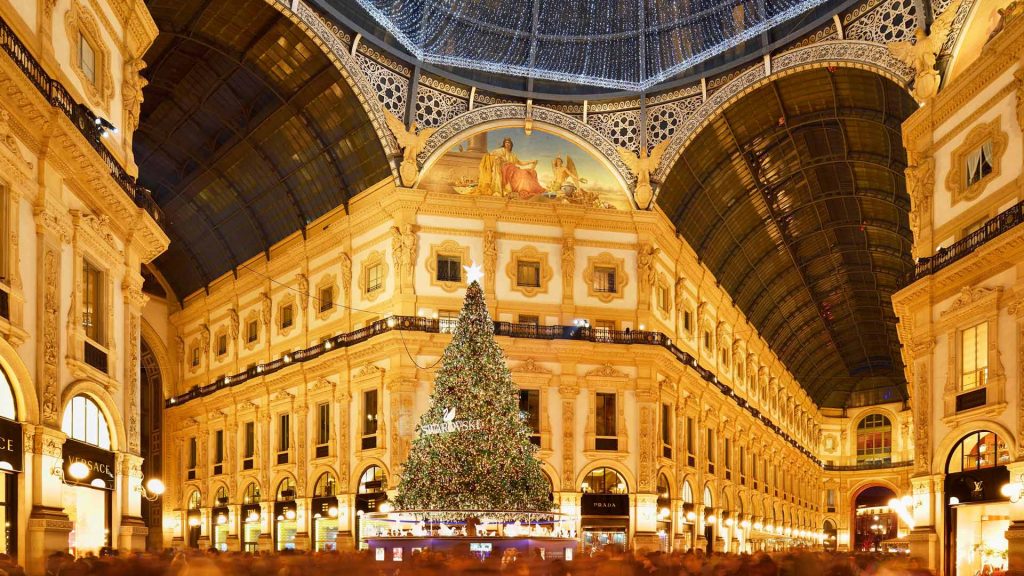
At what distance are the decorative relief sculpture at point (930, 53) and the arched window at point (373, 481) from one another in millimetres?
26908

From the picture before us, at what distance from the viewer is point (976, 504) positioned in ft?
111

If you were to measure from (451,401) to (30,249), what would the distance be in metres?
16.1

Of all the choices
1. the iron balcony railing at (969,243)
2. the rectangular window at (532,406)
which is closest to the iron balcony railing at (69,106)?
the rectangular window at (532,406)

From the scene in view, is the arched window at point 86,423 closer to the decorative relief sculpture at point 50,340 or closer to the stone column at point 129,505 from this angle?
the stone column at point 129,505

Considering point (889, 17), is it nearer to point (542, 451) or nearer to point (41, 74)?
point (542, 451)

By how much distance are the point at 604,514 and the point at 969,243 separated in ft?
70.7

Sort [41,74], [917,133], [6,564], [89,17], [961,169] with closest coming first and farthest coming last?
[6,564] → [41,74] → [89,17] → [961,169] → [917,133]

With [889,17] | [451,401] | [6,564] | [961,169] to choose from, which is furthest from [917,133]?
[6,564]

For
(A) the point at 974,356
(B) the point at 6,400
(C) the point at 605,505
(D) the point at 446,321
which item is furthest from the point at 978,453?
(B) the point at 6,400

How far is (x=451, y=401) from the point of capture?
36.6 m

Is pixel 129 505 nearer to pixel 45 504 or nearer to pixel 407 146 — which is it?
pixel 45 504

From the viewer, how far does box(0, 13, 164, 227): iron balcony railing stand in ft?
70.9

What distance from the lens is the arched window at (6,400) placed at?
22.4 m

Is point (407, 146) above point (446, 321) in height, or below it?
above
